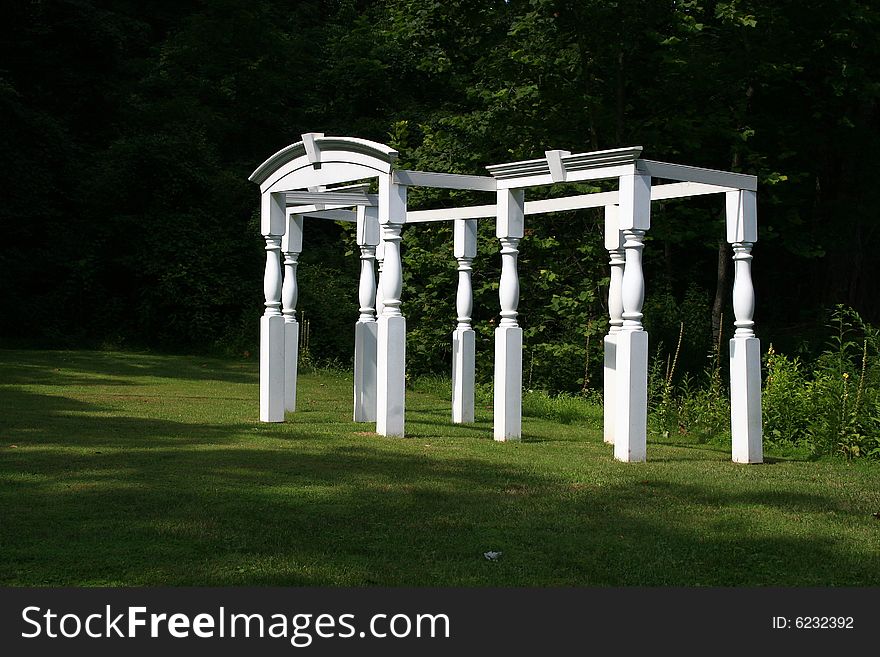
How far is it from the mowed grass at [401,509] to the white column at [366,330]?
673 millimetres

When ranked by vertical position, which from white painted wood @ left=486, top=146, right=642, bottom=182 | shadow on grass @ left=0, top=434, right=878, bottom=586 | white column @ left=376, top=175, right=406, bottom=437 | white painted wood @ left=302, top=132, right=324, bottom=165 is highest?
white painted wood @ left=302, top=132, right=324, bottom=165

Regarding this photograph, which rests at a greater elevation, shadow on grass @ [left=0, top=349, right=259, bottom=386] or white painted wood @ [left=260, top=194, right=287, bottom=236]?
white painted wood @ [left=260, top=194, right=287, bottom=236]

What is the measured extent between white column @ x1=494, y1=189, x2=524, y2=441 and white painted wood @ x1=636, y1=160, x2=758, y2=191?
1.91 meters

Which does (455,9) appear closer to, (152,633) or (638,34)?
(638,34)

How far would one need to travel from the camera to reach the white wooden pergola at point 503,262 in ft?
33.0

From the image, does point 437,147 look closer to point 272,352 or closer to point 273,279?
point 273,279

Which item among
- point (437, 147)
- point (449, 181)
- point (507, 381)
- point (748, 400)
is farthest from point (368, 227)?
point (437, 147)

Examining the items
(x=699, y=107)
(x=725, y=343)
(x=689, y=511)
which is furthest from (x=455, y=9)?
(x=689, y=511)

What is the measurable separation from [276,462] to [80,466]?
164 centimetres

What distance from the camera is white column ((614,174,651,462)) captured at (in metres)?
9.91

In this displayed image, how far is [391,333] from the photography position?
1136cm

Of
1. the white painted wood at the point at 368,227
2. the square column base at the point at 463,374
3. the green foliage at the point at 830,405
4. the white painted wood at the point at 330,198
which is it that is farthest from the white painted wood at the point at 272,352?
the green foliage at the point at 830,405

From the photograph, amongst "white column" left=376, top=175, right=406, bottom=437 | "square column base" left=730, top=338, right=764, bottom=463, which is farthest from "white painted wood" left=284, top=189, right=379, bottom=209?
"square column base" left=730, top=338, right=764, bottom=463

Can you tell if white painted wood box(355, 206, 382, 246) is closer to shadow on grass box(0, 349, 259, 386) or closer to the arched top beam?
the arched top beam
